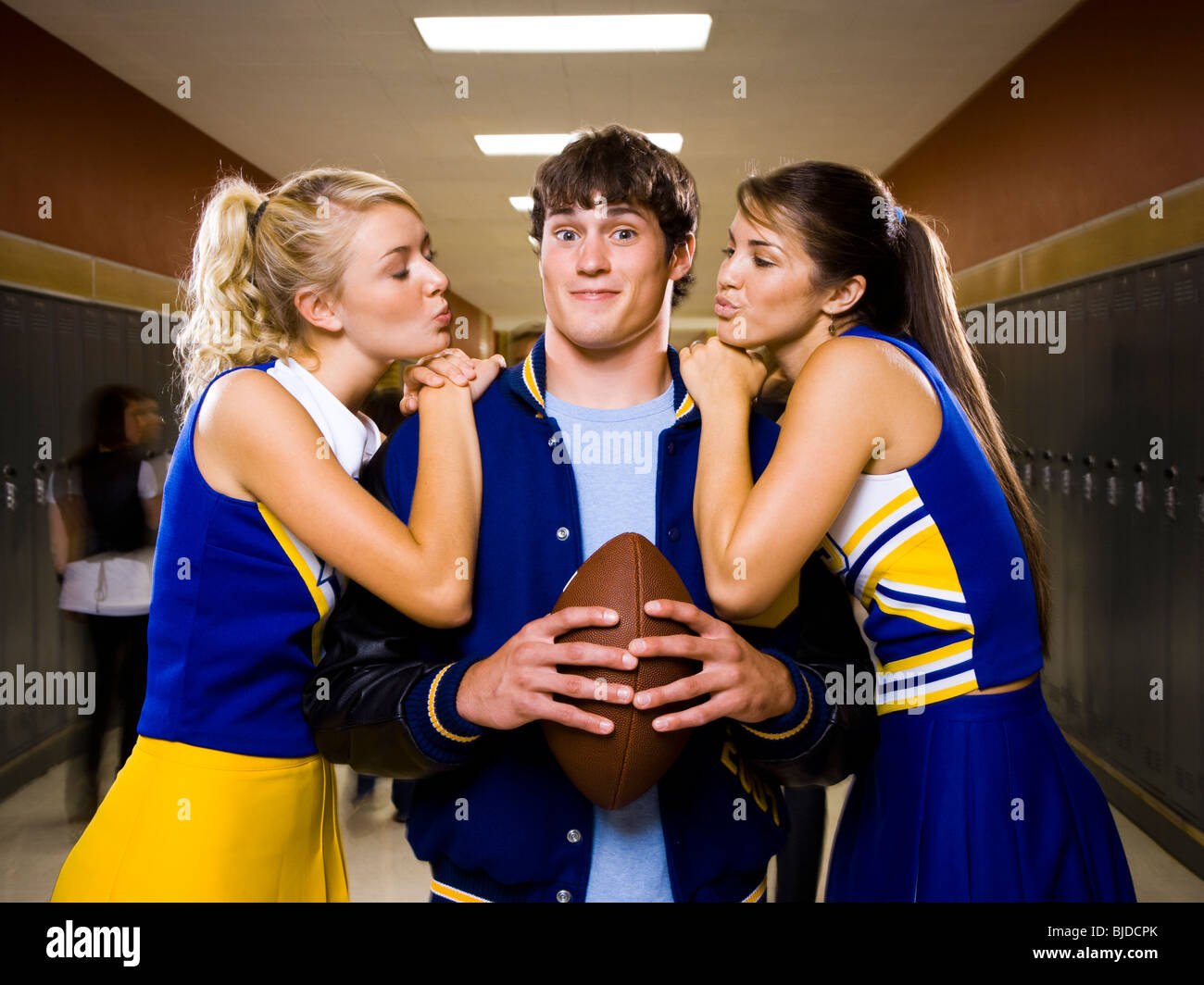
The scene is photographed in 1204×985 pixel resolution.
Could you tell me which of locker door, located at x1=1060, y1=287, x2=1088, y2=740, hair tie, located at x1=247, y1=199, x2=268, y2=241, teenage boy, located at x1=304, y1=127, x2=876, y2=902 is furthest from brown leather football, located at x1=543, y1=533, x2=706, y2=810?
locker door, located at x1=1060, y1=287, x2=1088, y2=740

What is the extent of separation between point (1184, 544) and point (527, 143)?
4101mm

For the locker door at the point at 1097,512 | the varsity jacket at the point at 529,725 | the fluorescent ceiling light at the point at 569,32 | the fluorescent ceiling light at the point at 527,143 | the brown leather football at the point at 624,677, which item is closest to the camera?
the brown leather football at the point at 624,677

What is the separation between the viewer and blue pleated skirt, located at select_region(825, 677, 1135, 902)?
1284 mm

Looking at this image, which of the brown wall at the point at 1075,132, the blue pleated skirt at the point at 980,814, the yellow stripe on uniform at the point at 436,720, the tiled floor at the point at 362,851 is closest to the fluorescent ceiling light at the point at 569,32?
the brown wall at the point at 1075,132

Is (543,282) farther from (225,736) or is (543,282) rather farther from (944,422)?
(225,736)

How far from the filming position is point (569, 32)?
12.8 feet

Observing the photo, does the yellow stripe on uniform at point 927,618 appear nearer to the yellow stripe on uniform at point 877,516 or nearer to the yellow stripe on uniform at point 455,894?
the yellow stripe on uniform at point 877,516

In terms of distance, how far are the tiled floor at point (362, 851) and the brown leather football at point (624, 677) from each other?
6.37ft

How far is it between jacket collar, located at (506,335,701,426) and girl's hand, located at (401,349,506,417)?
0.03 metres

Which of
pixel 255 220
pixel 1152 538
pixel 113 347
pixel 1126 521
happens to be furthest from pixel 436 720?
pixel 113 347

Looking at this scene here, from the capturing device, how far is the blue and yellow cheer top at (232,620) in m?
1.28

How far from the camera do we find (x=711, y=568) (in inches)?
45.3

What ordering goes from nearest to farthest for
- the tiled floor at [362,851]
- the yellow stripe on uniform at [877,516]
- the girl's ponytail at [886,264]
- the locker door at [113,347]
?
1. the yellow stripe on uniform at [877,516]
2. the girl's ponytail at [886,264]
3. the tiled floor at [362,851]
4. the locker door at [113,347]

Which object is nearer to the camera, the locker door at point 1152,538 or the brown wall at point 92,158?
the locker door at point 1152,538
